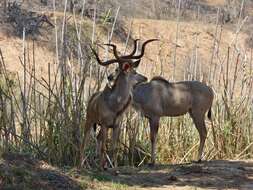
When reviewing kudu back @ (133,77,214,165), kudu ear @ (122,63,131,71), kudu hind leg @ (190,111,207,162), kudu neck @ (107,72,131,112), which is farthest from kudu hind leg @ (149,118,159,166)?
kudu ear @ (122,63,131,71)

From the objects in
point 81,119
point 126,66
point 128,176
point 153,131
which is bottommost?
point 128,176

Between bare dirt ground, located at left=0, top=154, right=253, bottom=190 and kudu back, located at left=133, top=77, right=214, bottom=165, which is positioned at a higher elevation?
kudu back, located at left=133, top=77, right=214, bottom=165

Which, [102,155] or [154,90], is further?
[154,90]

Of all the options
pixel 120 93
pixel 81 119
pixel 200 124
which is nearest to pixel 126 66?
pixel 120 93

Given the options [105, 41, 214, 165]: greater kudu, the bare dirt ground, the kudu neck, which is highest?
the kudu neck

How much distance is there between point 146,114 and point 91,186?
276 centimetres

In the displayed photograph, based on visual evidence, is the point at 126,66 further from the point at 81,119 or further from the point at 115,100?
the point at 81,119

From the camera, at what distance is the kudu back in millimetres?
10039

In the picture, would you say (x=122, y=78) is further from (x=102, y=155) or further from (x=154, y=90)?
(x=154, y=90)

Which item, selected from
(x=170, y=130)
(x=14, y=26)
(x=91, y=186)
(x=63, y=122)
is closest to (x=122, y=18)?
(x=14, y=26)

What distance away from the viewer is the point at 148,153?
10352 millimetres

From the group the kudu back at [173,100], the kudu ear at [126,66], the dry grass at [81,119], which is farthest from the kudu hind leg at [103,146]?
the kudu back at [173,100]

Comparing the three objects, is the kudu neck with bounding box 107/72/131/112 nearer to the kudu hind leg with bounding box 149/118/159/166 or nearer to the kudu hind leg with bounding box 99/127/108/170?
the kudu hind leg with bounding box 99/127/108/170

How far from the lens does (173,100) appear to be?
10.2 m
